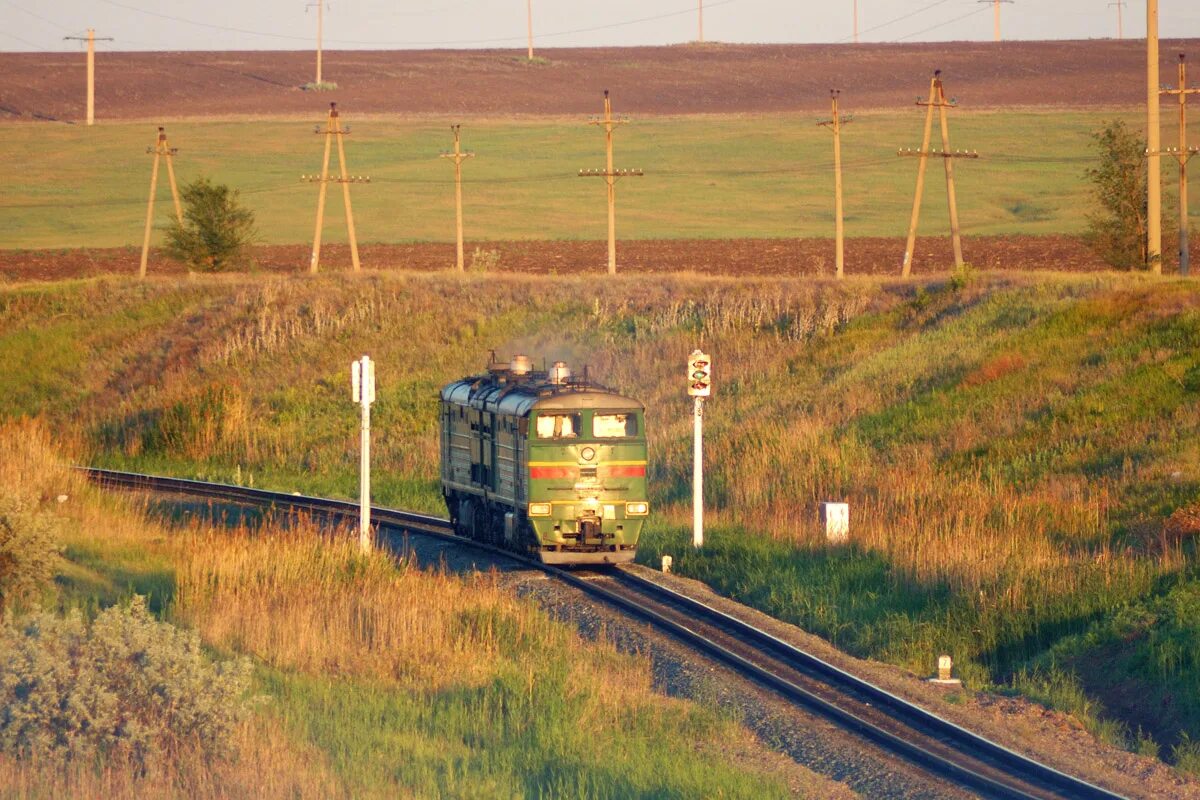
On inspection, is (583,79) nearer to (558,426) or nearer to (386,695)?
(558,426)

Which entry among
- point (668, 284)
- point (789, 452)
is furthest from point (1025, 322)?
point (668, 284)

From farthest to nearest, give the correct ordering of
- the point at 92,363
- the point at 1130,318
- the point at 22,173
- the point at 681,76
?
the point at 681,76 → the point at 22,173 → the point at 92,363 → the point at 1130,318

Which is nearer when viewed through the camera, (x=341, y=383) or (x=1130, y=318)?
(x=1130, y=318)

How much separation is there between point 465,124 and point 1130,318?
8686 centimetres

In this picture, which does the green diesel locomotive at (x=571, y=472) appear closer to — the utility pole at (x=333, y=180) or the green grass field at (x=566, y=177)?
the utility pole at (x=333, y=180)

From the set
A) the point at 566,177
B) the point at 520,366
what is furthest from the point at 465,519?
the point at 566,177

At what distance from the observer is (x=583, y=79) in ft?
442

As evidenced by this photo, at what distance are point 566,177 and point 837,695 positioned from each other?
83092 mm

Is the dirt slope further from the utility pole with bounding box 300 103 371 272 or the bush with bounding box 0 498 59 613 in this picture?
the bush with bounding box 0 498 59 613

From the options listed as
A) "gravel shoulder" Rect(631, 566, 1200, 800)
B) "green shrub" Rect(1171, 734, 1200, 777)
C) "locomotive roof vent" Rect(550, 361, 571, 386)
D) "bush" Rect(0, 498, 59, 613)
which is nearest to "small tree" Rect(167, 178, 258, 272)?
"locomotive roof vent" Rect(550, 361, 571, 386)

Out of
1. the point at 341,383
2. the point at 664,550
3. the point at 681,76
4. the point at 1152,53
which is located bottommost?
the point at 664,550

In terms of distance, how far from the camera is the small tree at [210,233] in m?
66.1

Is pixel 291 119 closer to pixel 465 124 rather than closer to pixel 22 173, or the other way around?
pixel 465 124

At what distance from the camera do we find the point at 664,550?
22922mm
